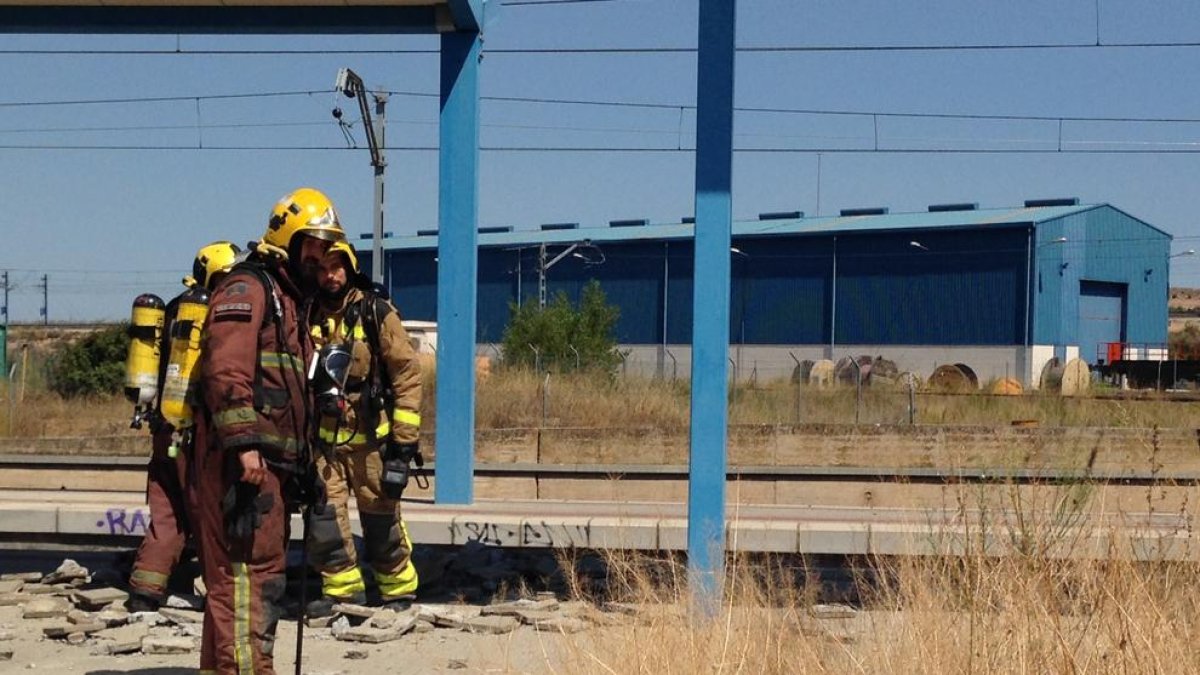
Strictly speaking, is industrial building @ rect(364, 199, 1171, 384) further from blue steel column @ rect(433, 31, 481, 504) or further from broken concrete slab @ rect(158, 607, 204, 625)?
broken concrete slab @ rect(158, 607, 204, 625)

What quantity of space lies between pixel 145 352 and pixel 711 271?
3.51 m

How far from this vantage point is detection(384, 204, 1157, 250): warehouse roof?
162ft

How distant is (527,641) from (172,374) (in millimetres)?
2476

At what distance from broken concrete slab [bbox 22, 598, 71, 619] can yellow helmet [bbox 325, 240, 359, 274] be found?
3612 mm

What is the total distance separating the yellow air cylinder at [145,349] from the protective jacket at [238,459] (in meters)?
3.20

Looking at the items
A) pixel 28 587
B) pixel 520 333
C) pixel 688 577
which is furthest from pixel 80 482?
pixel 520 333

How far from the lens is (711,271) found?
8.93 m

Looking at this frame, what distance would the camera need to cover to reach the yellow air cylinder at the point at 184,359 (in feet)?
22.8

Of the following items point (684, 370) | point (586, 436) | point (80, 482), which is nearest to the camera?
point (80, 482)

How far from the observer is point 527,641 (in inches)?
350

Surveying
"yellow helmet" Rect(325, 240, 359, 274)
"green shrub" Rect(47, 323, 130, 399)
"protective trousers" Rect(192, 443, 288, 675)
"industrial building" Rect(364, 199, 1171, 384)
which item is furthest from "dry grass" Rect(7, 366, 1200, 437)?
"protective trousers" Rect(192, 443, 288, 675)

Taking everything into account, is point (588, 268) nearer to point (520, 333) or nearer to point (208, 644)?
point (520, 333)

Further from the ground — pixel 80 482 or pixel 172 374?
pixel 172 374

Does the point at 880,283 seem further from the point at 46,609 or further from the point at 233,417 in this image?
the point at 233,417
